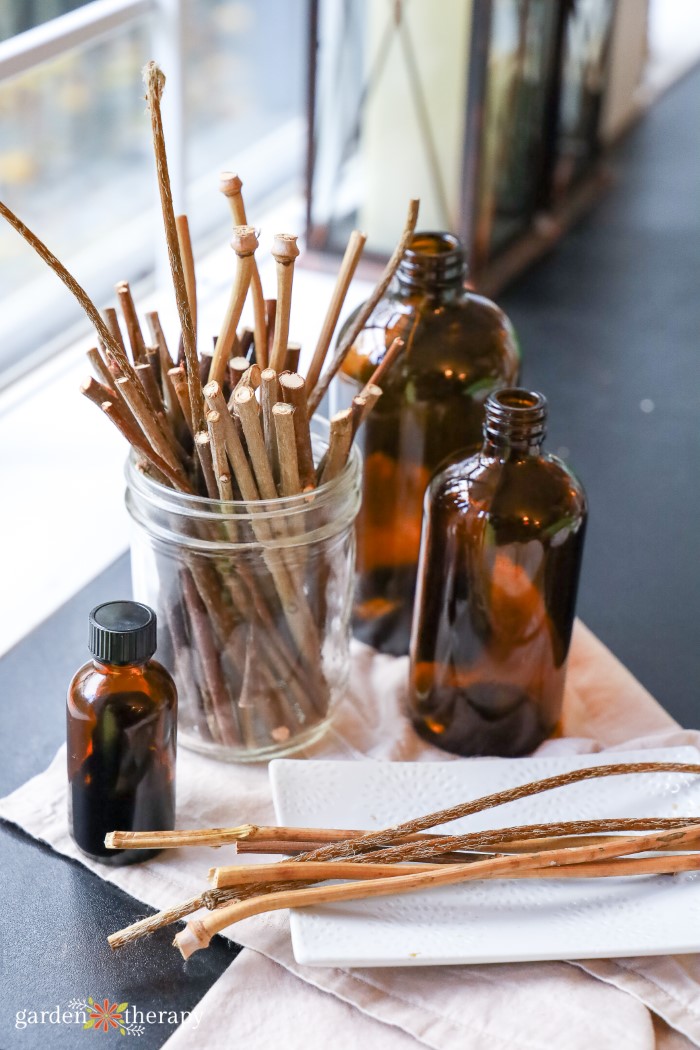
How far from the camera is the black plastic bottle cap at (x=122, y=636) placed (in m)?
0.58

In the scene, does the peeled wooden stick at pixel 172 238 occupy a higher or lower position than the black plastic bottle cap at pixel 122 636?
higher

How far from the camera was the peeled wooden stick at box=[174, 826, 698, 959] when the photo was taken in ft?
1.83

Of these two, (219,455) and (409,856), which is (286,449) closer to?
(219,455)

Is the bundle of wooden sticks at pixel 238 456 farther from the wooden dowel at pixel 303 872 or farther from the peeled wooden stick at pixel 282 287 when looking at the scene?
the wooden dowel at pixel 303 872

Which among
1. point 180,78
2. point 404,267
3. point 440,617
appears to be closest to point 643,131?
point 180,78

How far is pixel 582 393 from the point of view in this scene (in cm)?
121

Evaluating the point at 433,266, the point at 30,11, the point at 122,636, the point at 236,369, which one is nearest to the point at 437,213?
the point at 30,11

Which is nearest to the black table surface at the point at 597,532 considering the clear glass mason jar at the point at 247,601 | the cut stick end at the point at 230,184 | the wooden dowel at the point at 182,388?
the clear glass mason jar at the point at 247,601

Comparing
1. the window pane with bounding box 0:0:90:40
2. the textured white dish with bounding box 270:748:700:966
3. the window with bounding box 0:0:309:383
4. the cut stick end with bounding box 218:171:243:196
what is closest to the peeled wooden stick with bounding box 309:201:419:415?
the cut stick end with bounding box 218:171:243:196

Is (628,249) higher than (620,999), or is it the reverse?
(620,999)

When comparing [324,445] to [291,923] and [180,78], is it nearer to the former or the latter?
[291,923]

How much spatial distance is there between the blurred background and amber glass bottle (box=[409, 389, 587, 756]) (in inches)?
5.4

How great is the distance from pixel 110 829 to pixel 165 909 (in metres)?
0.05

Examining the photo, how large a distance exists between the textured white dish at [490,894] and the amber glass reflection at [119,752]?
0.07 metres
